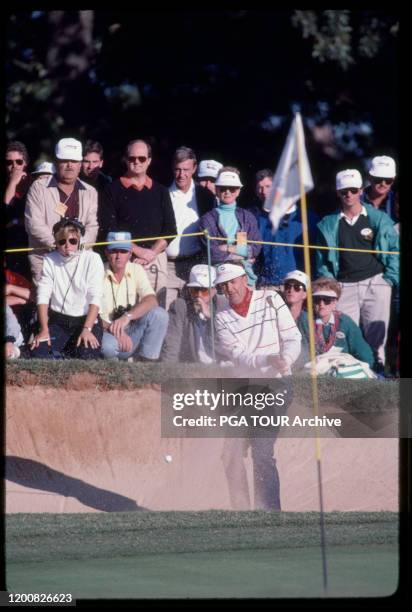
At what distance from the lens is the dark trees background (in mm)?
19312

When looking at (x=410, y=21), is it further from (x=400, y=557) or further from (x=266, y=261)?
(x=400, y=557)

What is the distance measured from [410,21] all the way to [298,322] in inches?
119

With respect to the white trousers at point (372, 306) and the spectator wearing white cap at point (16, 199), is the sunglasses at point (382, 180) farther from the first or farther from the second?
the spectator wearing white cap at point (16, 199)

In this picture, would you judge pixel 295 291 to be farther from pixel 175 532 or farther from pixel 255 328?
pixel 175 532

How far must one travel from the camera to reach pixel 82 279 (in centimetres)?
1162

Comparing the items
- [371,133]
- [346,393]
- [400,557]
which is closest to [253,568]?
[400,557]

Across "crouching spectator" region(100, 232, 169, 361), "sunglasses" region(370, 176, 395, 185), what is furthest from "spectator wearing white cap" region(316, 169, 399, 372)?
"crouching spectator" region(100, 232, 169, 361)

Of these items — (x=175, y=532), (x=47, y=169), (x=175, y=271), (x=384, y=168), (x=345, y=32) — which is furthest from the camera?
(x=345, y=32)

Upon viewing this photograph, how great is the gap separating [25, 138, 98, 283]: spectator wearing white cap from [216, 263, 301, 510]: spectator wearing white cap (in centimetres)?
144

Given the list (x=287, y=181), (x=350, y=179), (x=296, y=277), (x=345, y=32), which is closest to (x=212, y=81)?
(x=345, y=32)

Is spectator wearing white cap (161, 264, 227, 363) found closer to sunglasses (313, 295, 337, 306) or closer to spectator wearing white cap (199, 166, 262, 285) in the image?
spectator wearing white cap (199, 166, 262, 285)

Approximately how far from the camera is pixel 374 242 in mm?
12234

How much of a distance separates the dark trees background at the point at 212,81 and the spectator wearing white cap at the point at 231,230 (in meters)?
6.85

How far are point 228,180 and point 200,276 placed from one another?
0.95m
